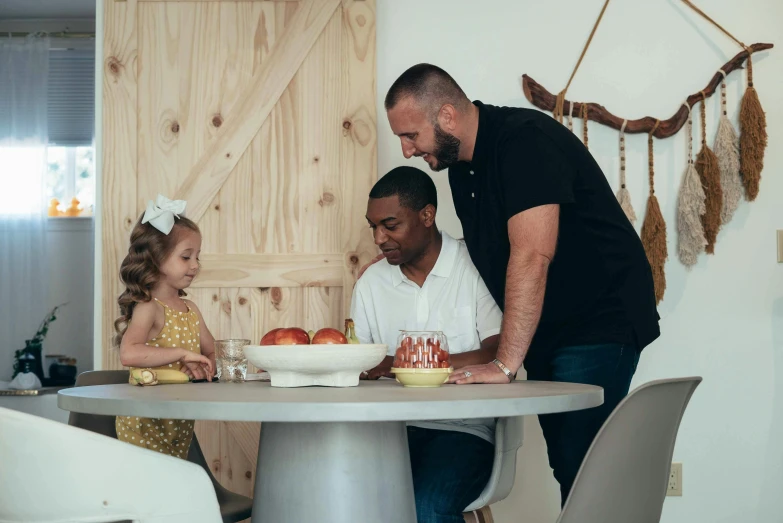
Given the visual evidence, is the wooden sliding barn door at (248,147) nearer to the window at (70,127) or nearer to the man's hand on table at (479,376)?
the man's hand on table at (479,376)

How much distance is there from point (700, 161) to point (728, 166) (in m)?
0.10

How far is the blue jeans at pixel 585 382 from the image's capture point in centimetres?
213

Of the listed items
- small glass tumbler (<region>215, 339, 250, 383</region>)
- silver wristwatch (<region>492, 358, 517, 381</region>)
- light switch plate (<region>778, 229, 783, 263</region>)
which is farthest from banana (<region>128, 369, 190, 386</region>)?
light switch plate (<region>778, 229, 783, 263</region>)

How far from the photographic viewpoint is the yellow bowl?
5.51ft

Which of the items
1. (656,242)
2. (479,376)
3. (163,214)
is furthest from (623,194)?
(163,214)

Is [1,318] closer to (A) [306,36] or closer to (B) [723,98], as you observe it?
(A) [306,36]

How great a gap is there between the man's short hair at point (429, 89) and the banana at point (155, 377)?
3.01 ft

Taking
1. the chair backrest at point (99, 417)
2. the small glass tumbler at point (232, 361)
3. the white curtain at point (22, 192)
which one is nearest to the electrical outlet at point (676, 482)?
the chair backrest at point (99, 417)

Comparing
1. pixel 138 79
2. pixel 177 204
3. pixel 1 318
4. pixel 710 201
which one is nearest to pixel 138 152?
pixel 138 79

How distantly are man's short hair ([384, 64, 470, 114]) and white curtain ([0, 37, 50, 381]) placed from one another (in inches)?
143

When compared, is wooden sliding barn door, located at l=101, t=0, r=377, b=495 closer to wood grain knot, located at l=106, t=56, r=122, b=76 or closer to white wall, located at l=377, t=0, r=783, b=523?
wood grain knot, located at l=106, t=56, r=122, b=76

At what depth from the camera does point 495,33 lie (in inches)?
121

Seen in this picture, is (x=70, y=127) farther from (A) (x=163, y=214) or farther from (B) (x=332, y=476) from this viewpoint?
(B) (x=332, y=476)

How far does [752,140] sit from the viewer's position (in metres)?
2.96
